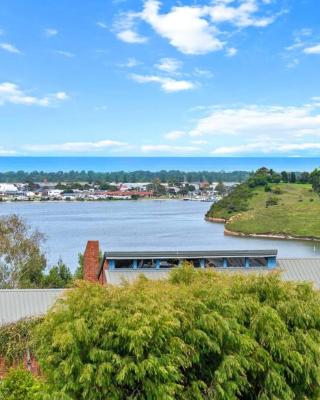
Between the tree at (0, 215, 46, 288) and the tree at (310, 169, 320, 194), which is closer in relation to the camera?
the tree at (0, 215, 46, 288)

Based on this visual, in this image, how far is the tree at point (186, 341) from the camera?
9.42m

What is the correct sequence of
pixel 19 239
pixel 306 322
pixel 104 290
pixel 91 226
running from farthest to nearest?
1. pixel 91 226
2. pixel 19 239
3. pixel 306 322
4. pixel 104 290

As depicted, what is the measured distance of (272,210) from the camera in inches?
4023

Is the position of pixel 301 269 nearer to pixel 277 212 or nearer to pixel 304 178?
pixel 277 212

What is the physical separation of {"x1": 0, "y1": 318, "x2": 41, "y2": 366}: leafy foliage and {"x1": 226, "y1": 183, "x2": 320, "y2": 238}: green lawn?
75.6 meters

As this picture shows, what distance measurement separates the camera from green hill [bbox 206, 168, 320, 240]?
91375 mm

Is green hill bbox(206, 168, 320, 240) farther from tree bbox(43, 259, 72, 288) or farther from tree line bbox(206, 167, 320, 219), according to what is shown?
tree bbox(43, 259, 72, 288)

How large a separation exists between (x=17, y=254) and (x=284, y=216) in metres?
75.9

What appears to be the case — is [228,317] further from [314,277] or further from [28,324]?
[314,277]

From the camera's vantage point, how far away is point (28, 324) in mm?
15070

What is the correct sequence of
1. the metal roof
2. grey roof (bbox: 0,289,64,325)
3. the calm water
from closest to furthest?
grey roof (bbox: 0,289,64,325), the metal roof, the calm water

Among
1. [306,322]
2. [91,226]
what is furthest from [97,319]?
[91,226]

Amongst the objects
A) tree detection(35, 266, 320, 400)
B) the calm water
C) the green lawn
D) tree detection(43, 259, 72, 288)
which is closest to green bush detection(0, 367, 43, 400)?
tree detection(35, 266, 320, 400)

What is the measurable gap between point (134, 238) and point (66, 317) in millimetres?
60395
